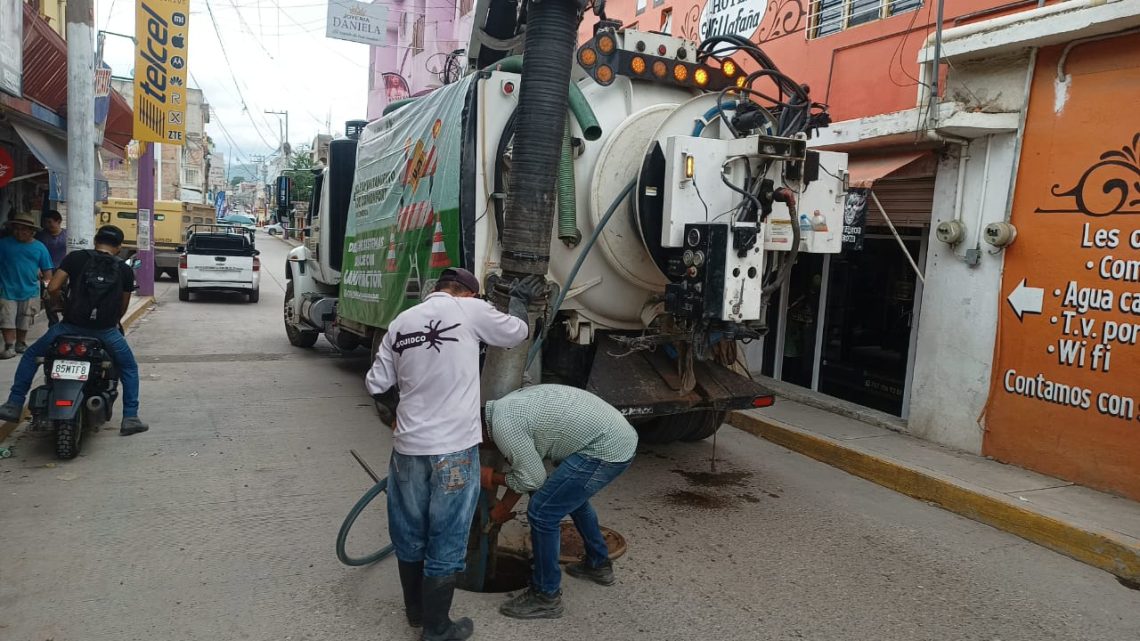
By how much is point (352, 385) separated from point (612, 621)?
5900 mm

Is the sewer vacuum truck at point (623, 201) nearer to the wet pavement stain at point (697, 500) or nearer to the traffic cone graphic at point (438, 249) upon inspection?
the traffic cone graphic at point (438, 249)

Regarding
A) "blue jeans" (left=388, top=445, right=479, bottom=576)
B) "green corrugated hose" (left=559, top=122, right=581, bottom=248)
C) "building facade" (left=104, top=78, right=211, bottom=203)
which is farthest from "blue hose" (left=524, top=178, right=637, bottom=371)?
"building facade" (left=104, top=78, right=211, bottom=203)

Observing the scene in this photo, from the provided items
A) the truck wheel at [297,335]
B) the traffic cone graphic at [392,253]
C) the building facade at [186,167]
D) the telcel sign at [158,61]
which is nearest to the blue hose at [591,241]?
the traffic cone graphic at [392,253]

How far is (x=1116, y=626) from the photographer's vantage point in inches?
144

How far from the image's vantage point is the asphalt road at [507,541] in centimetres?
335

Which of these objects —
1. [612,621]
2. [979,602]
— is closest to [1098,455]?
[979,602]

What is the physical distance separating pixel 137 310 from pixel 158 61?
14.2ft

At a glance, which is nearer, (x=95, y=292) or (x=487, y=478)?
(x=487, y=478)

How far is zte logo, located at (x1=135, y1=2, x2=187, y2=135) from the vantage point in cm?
1232

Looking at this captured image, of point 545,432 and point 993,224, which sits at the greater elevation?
point 993,224

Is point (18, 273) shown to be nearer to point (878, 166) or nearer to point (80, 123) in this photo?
point (80, 123)

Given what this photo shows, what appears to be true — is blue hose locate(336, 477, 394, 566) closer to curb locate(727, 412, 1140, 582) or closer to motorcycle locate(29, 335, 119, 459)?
motorcycle locate(29, 335, 119, 459)

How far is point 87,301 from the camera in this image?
221 inches

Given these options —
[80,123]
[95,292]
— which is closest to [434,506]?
[95,292]
